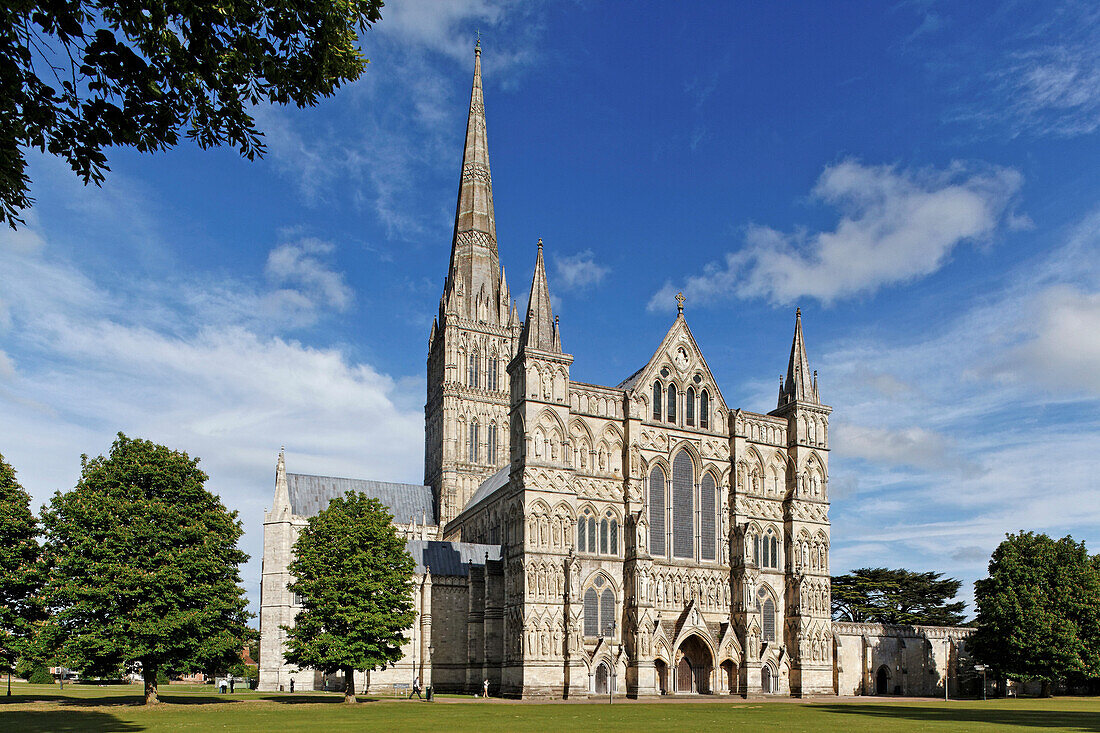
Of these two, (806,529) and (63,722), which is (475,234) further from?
(63,722)

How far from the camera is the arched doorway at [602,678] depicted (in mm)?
55156

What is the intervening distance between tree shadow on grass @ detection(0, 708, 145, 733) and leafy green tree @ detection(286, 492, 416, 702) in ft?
37.4

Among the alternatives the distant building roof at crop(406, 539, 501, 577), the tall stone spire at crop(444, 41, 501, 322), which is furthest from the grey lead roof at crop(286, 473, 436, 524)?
the tall stone spire at crop(444, 41, 501, 322)

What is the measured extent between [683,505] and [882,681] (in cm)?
2403

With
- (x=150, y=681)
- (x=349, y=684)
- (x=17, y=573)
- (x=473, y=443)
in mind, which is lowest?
(x=349, y=684)

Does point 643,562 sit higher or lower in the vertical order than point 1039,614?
higher

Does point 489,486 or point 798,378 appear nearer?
point 798,378

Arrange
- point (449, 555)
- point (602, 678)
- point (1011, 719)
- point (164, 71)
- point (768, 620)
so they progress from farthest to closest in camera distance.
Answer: point (449, 555) < point (768, 620) < point (602, 678) < point (1011, 719) < point (164, 71)

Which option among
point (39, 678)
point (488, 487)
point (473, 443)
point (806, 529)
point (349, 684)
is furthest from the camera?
point (473, 443)

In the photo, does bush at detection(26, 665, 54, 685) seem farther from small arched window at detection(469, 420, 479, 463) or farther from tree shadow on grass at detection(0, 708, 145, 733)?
tree shadow on grass at detection(0, 708, 145, 733)

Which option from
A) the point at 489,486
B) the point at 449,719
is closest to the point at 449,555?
the point at 489,486

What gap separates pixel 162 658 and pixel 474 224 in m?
62.4

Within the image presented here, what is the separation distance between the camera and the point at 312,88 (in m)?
15.1

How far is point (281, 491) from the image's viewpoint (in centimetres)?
7519
